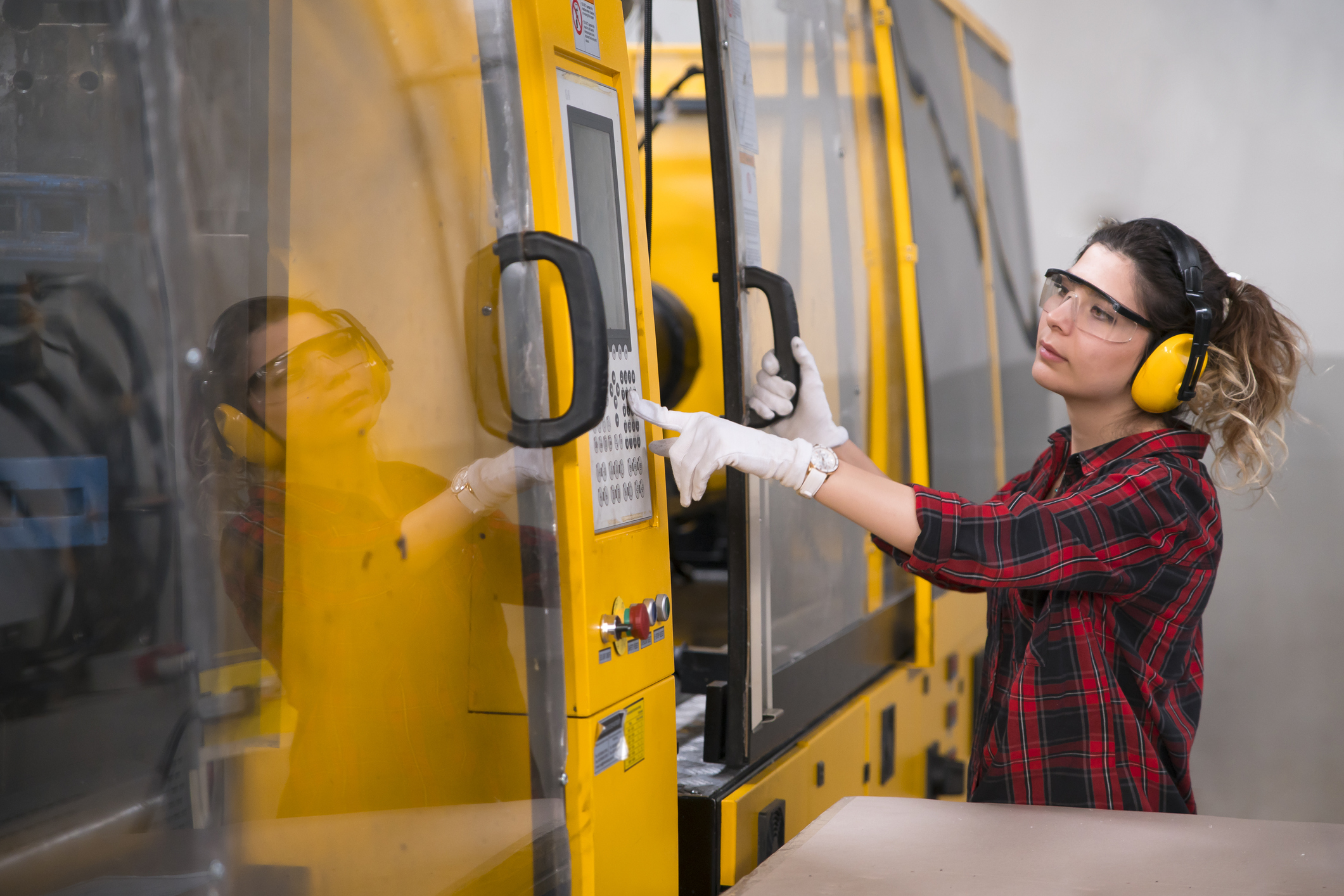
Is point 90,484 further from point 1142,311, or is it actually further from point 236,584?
point 1142,311

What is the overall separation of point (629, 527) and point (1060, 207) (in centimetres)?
428

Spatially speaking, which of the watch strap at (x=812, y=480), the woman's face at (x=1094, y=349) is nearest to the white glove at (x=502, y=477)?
the watch strap at (x=812, y=480)

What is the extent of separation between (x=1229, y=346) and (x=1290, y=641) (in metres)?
3.38

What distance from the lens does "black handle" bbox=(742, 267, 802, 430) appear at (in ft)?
5.76

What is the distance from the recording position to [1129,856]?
4.47 feet

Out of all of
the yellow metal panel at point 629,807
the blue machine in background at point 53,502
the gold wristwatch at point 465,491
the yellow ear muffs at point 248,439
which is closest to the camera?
the blue machine in background at point 53,502

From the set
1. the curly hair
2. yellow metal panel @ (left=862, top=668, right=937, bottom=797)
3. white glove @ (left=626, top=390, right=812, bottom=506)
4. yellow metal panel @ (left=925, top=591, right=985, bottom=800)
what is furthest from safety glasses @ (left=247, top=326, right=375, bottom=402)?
yellow metal panel @ (left=925, top=591, right=985, bottom=800)

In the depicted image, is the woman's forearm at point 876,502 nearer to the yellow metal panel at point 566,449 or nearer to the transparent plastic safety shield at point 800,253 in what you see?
the transparent plastic safety shield at point 800,253

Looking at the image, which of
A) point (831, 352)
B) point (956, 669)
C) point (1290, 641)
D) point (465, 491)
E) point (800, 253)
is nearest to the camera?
point (465, 491)

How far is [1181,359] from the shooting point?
1714mm

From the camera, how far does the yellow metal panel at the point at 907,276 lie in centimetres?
274

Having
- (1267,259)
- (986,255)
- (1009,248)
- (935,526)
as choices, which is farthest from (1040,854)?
(1267,259)

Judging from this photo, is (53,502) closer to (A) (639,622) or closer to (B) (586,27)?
(A) (639,622)

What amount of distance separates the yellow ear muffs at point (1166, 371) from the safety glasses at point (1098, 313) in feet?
0.17
